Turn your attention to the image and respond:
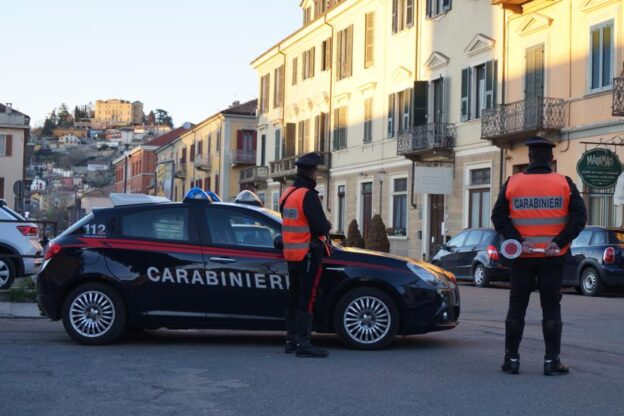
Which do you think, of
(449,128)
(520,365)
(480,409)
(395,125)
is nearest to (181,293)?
(520,365)

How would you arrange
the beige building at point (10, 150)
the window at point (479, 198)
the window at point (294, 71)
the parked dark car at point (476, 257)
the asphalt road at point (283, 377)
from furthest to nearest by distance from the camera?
1. the beige building at point (10, 150)
2. the window at point (294, 71)
3. the window at point (479, 198)
4. the parked dark car at point (476, 257)
5. the asphalt road at point (283, 377)

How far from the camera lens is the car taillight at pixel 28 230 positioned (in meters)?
17.0

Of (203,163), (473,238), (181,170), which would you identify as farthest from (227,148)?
(473,238)

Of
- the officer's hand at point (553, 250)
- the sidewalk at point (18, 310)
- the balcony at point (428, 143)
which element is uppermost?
the balcony at point (428, 143)

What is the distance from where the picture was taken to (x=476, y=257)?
965 inches

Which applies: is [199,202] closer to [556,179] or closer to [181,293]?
[181,293]

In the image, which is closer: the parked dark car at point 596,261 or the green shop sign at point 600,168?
the parked dark car at point 596,261

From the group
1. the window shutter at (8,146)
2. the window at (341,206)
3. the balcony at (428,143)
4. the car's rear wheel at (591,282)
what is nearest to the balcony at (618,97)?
the car's rear wheel at (591,282)

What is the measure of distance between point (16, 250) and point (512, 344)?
427 inches

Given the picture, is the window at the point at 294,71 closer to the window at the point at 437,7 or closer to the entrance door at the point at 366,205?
the entrance door at the point at 366,205

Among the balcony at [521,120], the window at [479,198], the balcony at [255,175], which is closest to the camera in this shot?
the balcony at [521,120]

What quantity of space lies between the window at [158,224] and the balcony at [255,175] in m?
45.6

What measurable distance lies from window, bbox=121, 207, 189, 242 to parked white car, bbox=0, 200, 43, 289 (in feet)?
23.0

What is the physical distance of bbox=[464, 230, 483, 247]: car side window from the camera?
2500 cm
